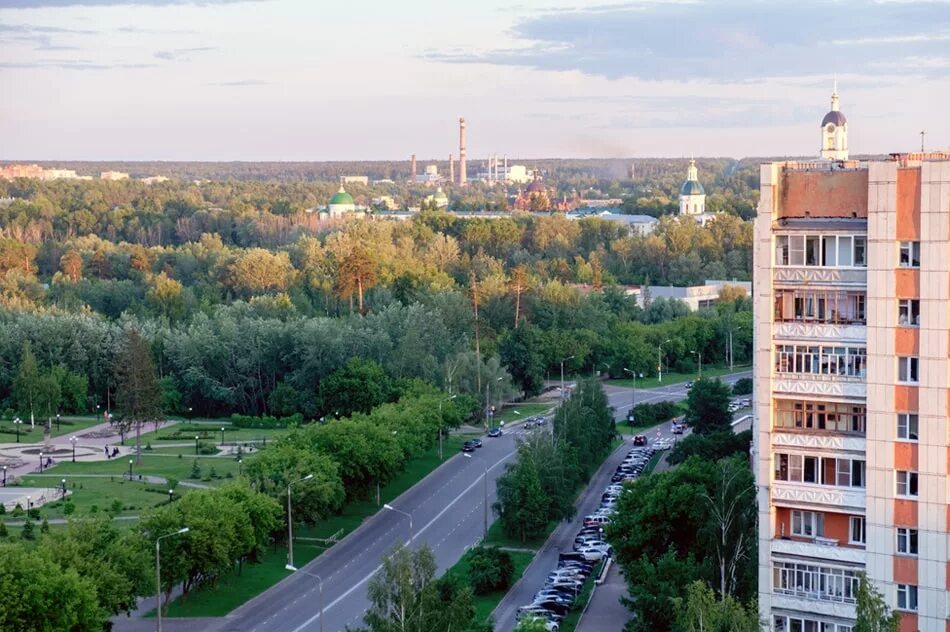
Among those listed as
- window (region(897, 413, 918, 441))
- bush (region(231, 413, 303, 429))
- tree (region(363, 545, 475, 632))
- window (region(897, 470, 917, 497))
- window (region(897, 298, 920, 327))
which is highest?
window (region(897, 298, 920, 327))

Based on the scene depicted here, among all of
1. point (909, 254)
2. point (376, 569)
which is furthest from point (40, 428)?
point (909, 254)

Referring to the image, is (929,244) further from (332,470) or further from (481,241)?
(481,241)

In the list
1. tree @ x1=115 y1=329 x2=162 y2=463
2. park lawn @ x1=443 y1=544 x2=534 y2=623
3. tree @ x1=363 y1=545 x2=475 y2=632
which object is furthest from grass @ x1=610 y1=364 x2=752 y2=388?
tree @ x1=363 y1=545 x2=475 y2=632

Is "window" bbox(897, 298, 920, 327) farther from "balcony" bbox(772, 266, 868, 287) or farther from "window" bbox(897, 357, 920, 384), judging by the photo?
"balcony" bbox(772, 266, 868, 287)

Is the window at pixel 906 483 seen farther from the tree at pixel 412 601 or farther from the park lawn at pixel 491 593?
the park lawn at pixel 491 593

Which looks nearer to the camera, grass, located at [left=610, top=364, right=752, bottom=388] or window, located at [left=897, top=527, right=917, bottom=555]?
window, located at [left=897, top=527, right=917, bottom=555]

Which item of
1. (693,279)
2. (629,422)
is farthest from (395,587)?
(693,279)
